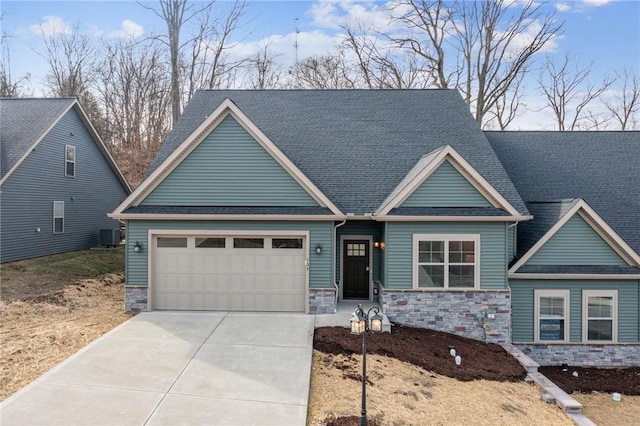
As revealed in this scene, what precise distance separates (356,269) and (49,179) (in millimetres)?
14555

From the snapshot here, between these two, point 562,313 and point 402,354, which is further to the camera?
point 562,313

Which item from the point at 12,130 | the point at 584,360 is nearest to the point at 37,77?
the point at 12,130

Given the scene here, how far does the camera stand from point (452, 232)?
9.91 metres

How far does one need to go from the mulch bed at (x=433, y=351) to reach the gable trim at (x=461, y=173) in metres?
3.18

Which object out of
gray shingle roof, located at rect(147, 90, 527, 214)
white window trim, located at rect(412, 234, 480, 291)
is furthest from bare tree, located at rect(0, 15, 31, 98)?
white window trim, located at rect(412, 234, 480, 291)

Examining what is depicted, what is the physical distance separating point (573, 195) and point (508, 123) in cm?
1468

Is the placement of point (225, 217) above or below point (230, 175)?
below

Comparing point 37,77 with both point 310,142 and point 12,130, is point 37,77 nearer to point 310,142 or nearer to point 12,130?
point 12,130

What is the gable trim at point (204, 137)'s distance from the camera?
999 cm

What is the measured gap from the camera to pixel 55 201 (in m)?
17.0

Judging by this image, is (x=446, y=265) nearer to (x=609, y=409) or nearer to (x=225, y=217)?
(x=609, y=409)

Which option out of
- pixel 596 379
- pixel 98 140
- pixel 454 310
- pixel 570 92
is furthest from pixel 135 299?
pixel 570 92

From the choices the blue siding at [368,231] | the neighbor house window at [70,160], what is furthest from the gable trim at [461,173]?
the neighbor house window at [70,160]

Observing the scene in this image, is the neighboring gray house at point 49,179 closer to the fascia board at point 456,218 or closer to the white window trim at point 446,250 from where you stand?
the fascia board at point 456,218
